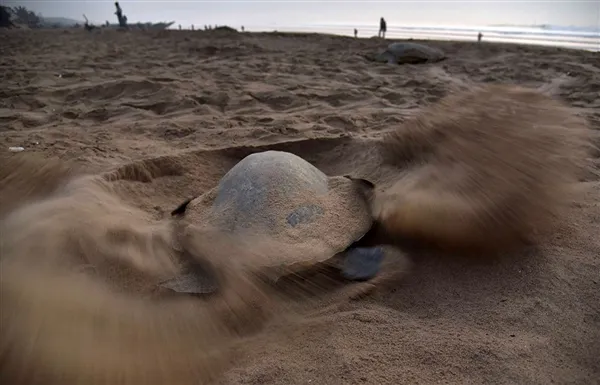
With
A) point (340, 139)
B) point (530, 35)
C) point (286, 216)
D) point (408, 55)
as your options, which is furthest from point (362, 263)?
point (530, 35)

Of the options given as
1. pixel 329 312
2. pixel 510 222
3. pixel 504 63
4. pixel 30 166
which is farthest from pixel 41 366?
pixel 504 63

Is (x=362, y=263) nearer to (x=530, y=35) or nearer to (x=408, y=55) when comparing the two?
(x=408, y=55)

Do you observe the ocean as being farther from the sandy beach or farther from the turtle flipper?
the turtle flipper

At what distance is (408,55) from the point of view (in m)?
6.74

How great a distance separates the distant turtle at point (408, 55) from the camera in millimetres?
6727

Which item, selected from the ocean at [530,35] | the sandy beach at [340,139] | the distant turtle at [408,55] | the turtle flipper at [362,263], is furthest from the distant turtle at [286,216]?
the ocean at [530,35]

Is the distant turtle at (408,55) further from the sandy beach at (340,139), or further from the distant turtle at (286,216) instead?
the distant turtle at (286,216)

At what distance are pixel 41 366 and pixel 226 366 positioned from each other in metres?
0.50

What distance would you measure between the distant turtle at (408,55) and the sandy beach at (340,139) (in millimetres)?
387

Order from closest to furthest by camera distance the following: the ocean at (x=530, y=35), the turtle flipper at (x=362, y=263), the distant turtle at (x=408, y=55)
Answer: the turtle flipper at (x=362, y=263)
the distant turtle at (x=408, y=55)
the ocean at (x=530, y=35)

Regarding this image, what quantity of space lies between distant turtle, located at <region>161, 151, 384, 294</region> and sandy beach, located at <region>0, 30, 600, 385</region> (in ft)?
0.82

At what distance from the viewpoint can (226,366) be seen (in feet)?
4.06

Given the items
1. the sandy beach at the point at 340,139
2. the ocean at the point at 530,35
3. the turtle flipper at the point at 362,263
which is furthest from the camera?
Answer: the ocean at the point at 530,35

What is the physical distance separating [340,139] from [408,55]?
14.2 feet
